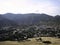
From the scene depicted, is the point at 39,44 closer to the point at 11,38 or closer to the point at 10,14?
the point at 11,38

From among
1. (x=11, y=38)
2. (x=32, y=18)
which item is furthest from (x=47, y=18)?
(x=11, y=38)

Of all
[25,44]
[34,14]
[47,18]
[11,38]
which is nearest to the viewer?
[25,44]

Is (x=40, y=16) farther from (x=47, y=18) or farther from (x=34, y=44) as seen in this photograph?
(x=34, y=44)

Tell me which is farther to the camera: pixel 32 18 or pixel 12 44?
pixel 32 18

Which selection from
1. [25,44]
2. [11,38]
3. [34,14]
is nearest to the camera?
[25,44]

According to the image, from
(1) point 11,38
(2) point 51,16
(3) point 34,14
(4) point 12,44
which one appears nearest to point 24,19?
(3) point 34,14

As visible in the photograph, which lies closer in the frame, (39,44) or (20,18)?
(39,44)

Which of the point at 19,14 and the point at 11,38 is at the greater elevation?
the point at 19,14

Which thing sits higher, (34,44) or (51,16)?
(51,16)

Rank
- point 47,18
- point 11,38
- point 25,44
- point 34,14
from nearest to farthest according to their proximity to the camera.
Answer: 1. point 25,44
2. point 11,38
3. point 47,18
4. point 34,14
